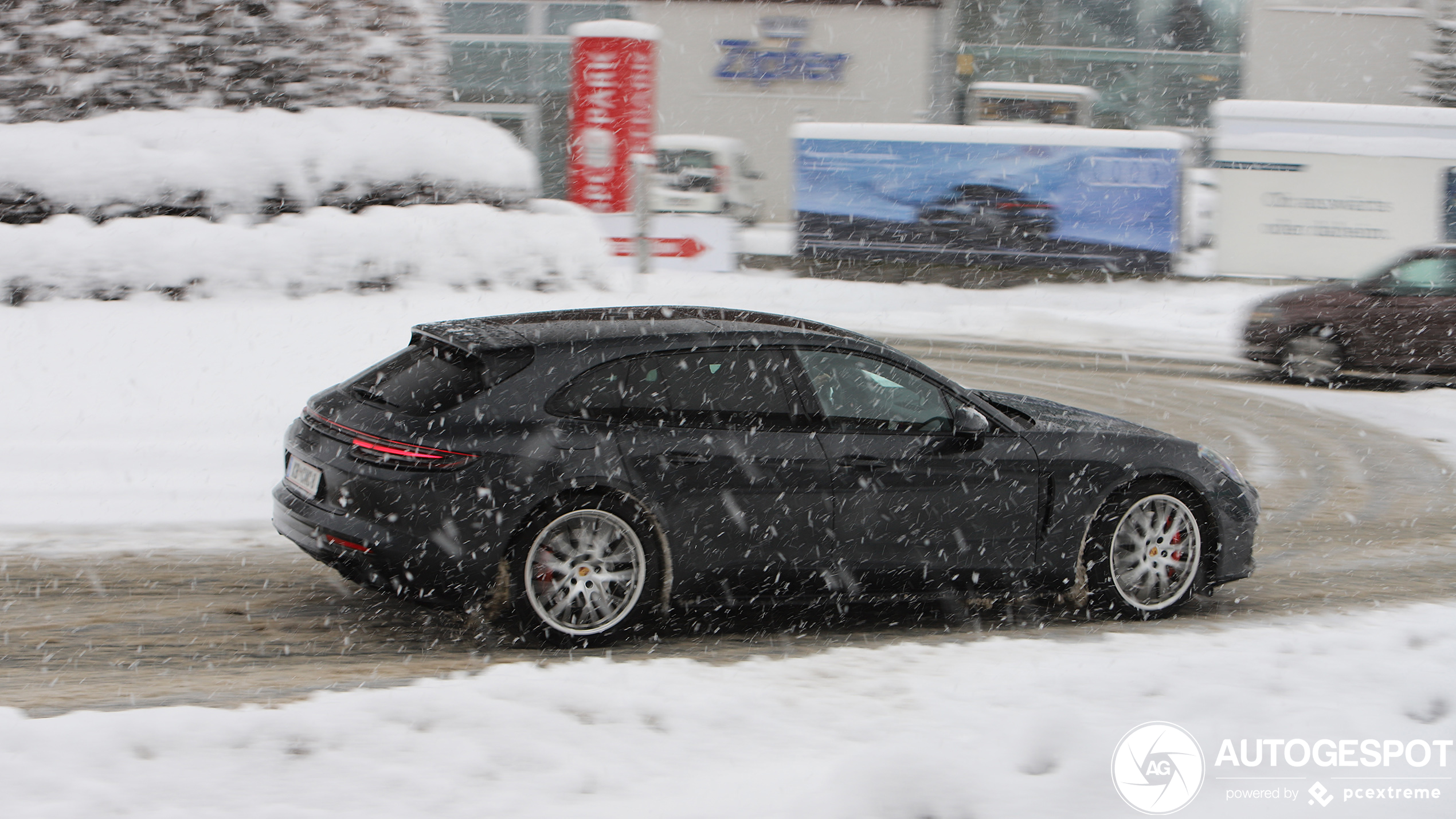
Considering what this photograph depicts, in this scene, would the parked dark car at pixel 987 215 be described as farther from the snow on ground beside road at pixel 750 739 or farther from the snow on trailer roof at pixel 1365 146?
the snow on ground beside road at pixel 750 739

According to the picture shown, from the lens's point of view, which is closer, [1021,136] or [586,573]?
[586,573]

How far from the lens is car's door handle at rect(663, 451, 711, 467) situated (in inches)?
218

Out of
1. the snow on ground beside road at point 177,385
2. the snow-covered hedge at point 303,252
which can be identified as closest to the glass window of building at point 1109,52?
the snow on ground beside road at point 177,385

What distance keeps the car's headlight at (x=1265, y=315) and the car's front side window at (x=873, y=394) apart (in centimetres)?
1085

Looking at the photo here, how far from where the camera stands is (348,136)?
12.9 meters

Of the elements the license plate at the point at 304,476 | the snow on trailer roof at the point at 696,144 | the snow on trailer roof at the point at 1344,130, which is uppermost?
the snow on trailer roof at the point at 1344,130

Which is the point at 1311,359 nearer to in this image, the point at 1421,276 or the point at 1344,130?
the point at 1421,276

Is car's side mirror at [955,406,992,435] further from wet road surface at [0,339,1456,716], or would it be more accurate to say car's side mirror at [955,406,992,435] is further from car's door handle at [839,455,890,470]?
wet road surface at [0,339,1456,716]

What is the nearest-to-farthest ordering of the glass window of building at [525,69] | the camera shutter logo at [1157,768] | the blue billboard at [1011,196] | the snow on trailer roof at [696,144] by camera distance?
the camera shutter logo at [1157,768], the blue billboard at [1011,196], the snow on trailer roof at [696,144], the glass window of building at [525,69]

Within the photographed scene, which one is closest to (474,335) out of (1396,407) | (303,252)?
(303,252)

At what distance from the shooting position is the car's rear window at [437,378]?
5.48 metres

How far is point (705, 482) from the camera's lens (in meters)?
5.58

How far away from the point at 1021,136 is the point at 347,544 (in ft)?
61.0

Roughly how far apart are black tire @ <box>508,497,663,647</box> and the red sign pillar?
16.7 meters
